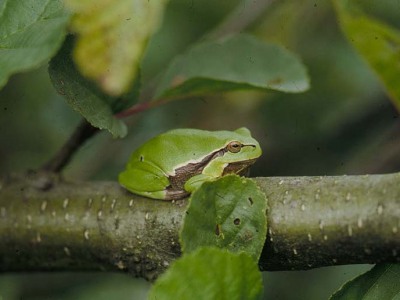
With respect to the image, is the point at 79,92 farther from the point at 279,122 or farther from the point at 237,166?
the point at 279,122

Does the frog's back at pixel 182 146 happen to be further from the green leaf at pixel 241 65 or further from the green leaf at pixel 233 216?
the green leaf at pixel 233 216

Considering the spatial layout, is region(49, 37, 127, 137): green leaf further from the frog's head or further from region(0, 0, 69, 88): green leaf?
the frog's head

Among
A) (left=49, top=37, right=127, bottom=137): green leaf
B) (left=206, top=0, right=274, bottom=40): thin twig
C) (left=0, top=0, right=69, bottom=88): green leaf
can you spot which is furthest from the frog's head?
(left=206, top=0, right=274, bottom=40): thin twig

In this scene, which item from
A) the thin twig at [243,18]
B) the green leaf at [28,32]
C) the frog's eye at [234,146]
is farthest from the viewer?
the thin twig at [243,18]

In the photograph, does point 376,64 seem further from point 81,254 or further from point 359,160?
point 359,160

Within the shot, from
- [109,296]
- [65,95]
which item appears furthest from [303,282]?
[65,95]

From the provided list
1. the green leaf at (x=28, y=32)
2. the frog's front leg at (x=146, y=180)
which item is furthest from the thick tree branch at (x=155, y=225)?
the green leaf at (x=28, y=32)

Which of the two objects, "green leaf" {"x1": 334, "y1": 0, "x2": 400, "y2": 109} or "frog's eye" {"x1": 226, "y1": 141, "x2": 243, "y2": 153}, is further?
"frog's eye" {"x1": 226, "y1": 141, "x2": 243, "y2": 153}
